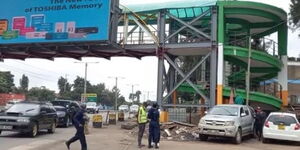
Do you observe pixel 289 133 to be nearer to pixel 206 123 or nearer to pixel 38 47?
pixel 206 123

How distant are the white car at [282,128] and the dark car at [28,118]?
10672 mm

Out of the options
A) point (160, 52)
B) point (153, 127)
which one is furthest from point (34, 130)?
point (160, 52)

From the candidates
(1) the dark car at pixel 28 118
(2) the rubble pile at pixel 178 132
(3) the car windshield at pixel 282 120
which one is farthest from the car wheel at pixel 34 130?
(3) the car windshield at pixel 282 120

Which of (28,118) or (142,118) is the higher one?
(142,118)

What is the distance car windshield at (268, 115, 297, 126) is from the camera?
21875mm

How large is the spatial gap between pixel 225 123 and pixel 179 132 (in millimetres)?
4214

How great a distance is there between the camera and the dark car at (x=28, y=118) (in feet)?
64.5

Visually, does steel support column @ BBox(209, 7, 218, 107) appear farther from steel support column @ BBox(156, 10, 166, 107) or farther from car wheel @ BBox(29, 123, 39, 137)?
car wheel @ BBox(29, 123, 39, 137)

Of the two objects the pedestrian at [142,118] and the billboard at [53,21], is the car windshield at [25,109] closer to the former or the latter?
the pedestrian at [142,118]

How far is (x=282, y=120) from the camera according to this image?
22.0 meters

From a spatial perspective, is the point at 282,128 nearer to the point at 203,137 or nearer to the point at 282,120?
the point at 282,120

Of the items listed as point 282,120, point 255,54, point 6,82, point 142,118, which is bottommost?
point 282,120

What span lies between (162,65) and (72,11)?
741 cm

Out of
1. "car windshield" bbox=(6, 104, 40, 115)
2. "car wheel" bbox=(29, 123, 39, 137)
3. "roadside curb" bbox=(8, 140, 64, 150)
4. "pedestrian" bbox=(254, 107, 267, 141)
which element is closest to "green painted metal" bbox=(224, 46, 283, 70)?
"pedestrian" bbox=(254, 107, 267, 141)
